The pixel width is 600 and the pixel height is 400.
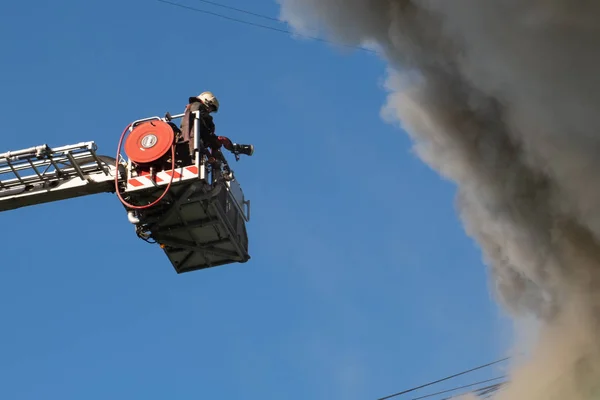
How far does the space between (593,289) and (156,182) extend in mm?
6202

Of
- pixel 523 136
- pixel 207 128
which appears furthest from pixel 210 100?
pixel 523 136

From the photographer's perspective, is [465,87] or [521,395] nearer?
[465,87]

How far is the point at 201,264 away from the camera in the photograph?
16.1 m

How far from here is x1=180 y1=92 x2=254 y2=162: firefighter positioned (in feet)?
48.5

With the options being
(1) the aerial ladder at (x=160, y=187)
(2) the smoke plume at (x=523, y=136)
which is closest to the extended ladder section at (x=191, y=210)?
(1) the aerial ladder at (x=160, y=187)

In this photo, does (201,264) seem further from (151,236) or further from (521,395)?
(521,395)

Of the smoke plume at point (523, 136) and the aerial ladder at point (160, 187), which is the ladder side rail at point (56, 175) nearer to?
the aerial ladder at point (160, 187)

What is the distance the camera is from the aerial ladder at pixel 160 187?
14438 mm

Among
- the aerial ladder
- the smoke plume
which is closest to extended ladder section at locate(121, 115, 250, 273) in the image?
the aerial ladder

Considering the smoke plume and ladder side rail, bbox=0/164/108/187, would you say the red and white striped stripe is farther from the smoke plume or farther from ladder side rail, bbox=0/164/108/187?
the smoke plume

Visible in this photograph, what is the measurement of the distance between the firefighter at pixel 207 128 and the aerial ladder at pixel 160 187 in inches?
4.8

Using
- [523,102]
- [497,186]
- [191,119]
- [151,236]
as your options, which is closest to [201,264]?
[151,236]

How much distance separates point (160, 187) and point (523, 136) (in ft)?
16.6

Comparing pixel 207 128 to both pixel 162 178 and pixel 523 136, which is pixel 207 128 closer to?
pixel 162 178
